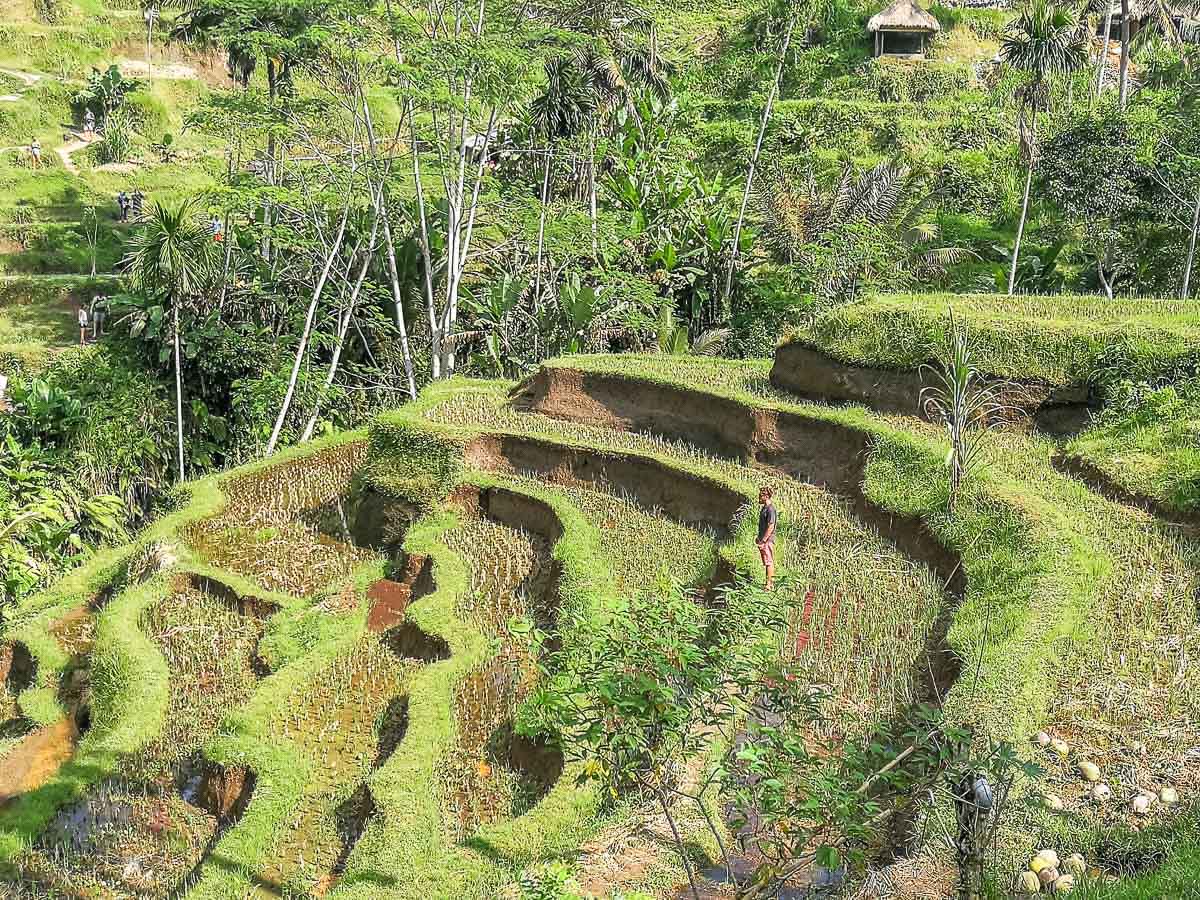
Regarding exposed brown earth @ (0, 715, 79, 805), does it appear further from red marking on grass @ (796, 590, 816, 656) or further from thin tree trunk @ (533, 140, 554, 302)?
thin tree trunk @ (533, 140, 554, 302)

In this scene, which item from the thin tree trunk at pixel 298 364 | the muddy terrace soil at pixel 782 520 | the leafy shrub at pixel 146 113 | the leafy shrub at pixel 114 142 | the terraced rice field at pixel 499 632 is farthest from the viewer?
the leafy shrub at pixel 146 113

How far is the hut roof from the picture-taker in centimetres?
3625

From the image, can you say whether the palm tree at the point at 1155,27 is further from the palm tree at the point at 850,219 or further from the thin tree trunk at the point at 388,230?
the thin tree trunk at the point at 388,230

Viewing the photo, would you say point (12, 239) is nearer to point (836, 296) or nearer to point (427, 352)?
point (427, 352)

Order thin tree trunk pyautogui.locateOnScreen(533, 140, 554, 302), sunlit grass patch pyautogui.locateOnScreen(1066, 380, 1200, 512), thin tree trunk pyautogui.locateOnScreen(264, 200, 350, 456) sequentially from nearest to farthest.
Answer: sunlit grass patch pyautogui.locateOnScreen(1066, 380, 1200, 512) → thin tree trunk pyautogui.locateOnScreen(264, 200, 350, 456) → thin tree trunk pyautogui.locateOnScreen(533, 140, 554, 302)

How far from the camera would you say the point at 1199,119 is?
70.5 feet

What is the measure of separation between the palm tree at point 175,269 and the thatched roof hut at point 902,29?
80.5 feet

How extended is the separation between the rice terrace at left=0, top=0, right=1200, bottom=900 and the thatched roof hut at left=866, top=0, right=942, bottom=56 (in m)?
9.74

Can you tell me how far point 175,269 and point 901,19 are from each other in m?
25.6

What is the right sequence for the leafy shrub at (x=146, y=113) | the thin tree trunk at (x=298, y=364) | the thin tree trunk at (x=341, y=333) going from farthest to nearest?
the leafy shrub at (x=146, y=113), the thin tree trunk at (x=341, y=333), the thin tree trunk at (x=298, y=364)

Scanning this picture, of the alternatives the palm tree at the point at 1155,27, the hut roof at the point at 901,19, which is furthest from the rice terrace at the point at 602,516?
the hut roof at the point at 901,19

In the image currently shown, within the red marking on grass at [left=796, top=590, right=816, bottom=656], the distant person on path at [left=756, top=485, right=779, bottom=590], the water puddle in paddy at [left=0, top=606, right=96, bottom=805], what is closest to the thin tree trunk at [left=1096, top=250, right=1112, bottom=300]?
the distant person on path at [left=756, top=485, right=779, bottom=590]

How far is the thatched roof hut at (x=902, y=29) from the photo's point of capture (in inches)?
1428

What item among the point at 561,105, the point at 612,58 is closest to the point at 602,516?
the point at 561,105
